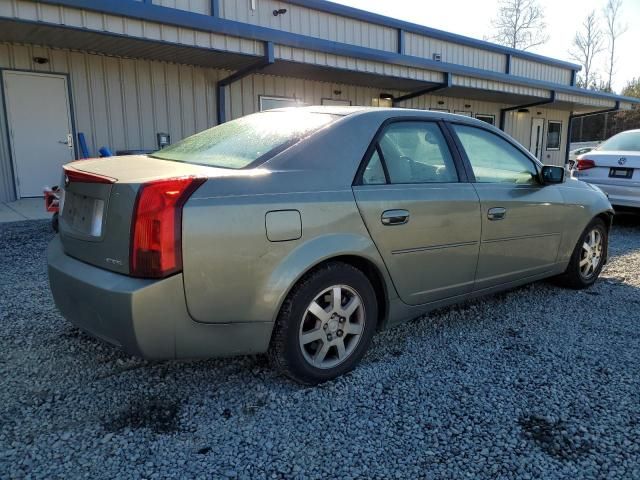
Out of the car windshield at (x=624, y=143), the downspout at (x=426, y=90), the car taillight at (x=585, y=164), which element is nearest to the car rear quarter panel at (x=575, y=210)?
the car taillight at (x=585, y=164)

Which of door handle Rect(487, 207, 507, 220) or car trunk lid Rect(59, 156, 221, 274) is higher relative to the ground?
car trunk lid Rect(59, 156, 221, 274)

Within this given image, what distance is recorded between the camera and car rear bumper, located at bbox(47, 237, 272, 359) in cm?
208

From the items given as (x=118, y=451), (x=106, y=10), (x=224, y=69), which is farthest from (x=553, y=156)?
(x=118, y=451)

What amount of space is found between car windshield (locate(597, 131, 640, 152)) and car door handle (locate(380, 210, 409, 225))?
6.40 metres

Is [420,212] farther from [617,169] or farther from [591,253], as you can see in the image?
[617,169]

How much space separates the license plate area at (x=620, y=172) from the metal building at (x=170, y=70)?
496 centimetres

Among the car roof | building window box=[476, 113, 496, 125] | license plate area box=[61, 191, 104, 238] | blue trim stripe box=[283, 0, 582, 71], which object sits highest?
blue trim stripe box=[283, 0, 582, 71]

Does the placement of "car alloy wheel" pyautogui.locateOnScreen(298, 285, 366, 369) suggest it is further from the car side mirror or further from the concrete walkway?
the concrete walkway

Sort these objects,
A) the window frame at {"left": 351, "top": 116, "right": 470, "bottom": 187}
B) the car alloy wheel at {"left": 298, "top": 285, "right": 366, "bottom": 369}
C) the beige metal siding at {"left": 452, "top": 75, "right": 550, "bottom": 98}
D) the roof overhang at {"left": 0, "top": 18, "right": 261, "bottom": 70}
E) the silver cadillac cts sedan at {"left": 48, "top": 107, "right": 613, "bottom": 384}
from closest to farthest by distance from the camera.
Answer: the silver cadillac cts sedan at {"left": 48, "top": 107, "right": 613, "bottom": 384} → the car alloy wheel at {"left": 298, "top": 285, "right": 366, "bottom": 369} → the window frame at {"left": 351, "top": 116, "right": 470, "bottom": 187} → the roof overhang at {"left": 0, "top": 18, "right": 261, "bottom": 70} → the beige metal siding at {"left": 452, "top": 75, "right": 550, "bottom": 98}

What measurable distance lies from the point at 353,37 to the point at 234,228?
1132 centimetres

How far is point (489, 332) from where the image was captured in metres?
3.42

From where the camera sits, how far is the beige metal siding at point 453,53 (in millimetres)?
13758

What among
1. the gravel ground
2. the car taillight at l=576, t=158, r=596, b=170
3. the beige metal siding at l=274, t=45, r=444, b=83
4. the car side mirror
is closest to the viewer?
the gravel ground

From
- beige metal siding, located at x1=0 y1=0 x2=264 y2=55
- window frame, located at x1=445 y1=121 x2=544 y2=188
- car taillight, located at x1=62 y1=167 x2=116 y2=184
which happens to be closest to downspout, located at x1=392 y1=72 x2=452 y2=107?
beige metal siding, located at x1=0 y1=0 x2=264 y2=55
